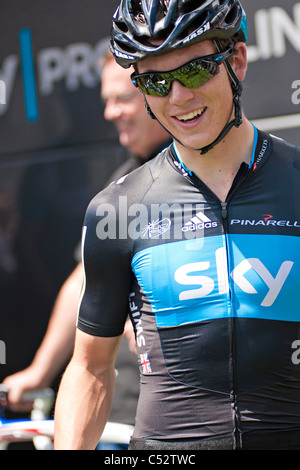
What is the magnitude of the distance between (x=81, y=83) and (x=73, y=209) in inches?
29.4

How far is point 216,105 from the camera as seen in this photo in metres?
1.94

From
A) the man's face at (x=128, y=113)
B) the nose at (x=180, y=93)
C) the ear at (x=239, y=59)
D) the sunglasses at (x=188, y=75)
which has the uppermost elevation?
the man's face at (x=128, y=113)

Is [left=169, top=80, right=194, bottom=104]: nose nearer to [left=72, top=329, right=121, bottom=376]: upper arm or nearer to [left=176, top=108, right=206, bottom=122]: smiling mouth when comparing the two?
[left=176, top=108, right=206, bottom=122]: smiling mouth

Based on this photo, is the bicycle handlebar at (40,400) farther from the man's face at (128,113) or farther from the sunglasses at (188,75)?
the sunglasses at (188,75)

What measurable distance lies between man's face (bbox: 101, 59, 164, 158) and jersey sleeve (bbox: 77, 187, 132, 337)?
1579 mm

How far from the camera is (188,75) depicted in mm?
1869

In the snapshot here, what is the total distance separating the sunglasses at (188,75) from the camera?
6.11 ft

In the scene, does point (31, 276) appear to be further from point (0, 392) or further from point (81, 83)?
point (81, 83)

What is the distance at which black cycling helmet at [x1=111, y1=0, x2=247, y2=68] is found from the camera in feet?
6.12

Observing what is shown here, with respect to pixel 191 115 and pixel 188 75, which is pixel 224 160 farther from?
pixel 188 75

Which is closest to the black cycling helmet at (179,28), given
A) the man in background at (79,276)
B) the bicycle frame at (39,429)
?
the man in background at (79,276)

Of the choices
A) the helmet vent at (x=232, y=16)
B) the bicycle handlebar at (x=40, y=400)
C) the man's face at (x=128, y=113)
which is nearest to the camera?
the helmet vent at (x=232, y=16)

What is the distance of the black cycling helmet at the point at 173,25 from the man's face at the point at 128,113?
1547 millimetres

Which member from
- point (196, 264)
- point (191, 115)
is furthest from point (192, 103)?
point (196, 264)
